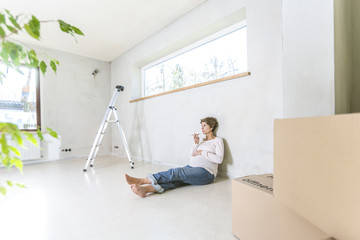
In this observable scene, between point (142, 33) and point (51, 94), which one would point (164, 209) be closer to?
point (142, 33)

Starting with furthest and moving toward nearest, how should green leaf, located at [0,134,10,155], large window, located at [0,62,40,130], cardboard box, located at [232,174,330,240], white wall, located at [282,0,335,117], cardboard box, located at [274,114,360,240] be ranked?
1. large window, located at [0,62,40,130]
2. white wall, located at [282,0,335,117]
3. cardboard box, located at [232,174,330,240]
4. cardboard box, located at [274,114,360,240]
5. green leaf, located at [0,134,10,155]

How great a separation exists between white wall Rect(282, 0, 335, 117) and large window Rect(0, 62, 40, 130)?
397 cm

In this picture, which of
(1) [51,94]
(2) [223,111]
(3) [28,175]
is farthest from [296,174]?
(1) [51,94]

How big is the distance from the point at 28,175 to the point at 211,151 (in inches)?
99.6

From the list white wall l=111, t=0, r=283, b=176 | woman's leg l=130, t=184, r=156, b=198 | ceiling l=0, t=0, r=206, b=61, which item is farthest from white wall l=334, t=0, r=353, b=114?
ceiling l=0, t=0, r=206, b=61

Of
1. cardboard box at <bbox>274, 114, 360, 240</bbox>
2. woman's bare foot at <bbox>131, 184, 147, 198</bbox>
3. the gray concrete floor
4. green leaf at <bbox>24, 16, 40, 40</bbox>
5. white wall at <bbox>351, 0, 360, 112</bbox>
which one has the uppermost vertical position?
white wall at <bbox>351, 0, 360, 112</bbox>

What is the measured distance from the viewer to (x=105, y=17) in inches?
111

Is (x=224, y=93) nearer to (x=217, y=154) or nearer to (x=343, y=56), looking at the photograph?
(x=217, y=154)

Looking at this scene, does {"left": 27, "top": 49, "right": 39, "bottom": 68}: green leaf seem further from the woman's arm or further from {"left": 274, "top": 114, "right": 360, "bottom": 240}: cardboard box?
the woman's arm

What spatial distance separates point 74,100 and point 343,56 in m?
4.47

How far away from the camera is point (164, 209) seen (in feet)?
4.77

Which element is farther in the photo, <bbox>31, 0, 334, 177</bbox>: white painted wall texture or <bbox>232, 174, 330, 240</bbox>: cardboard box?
<bbox>31, 0, 334, 177</bbox>: white painted wall texture

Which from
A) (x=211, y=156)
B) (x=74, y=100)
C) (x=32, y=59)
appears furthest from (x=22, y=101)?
(x=32, y=59)

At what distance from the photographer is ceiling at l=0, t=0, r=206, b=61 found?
253 cm
